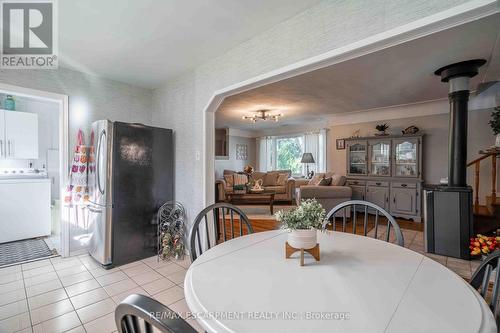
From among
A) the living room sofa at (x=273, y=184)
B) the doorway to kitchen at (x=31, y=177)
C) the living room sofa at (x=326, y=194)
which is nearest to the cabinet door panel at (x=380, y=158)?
the living room sofa at (x=326, y=194)

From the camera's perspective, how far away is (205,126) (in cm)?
284

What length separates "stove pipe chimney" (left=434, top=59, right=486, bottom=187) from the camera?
287cm

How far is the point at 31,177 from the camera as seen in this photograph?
3.82 meters


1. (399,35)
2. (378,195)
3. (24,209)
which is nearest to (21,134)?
(24,209)

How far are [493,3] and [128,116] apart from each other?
12.5 ft

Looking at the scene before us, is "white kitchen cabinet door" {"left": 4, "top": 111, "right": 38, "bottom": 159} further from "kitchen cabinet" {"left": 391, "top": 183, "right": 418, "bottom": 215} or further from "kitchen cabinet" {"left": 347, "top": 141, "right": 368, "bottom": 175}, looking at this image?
"kitchen cabinet" {"left": 391, "top": 183, "right": 418, "bottom": 215}

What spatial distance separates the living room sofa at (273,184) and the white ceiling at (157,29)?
3.61 metres

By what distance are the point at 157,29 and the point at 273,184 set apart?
546cm

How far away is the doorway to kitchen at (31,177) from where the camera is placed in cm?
303

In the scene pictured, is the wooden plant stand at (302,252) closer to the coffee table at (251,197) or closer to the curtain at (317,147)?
the coffee table at (251,197)

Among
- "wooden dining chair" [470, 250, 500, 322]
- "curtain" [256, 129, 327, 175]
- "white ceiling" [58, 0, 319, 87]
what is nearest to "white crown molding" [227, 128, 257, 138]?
"curtain" [256, 129, 327, 175]

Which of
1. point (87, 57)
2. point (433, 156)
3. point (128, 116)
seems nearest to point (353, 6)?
point (87, 57)

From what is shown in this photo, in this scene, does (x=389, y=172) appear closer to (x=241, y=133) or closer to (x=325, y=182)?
(x=325, y=182)

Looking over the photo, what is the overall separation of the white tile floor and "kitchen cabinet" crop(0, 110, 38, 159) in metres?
1.88
